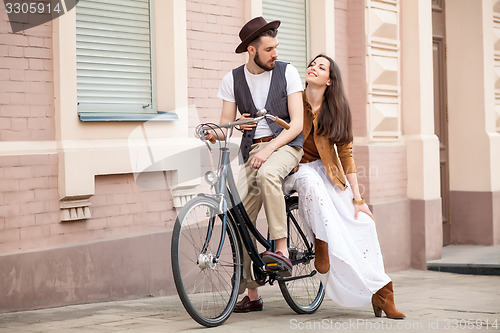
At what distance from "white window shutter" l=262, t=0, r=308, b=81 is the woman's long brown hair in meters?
3.03

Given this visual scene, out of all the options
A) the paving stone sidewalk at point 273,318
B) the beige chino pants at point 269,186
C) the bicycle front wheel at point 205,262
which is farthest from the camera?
the beige chino pants at point 269,186

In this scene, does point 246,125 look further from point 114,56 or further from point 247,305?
point 114,56

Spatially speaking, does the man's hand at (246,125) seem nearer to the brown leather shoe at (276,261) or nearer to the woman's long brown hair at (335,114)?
the woman's long brown hair at (335,114)

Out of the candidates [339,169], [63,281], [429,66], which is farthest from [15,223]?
[429,66]

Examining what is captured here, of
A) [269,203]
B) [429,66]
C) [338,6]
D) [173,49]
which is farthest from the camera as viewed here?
[429,66]

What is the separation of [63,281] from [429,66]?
238 inches

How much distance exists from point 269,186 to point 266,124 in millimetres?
575

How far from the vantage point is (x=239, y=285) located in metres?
5.96

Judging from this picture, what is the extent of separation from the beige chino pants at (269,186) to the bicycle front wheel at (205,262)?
0.19 m

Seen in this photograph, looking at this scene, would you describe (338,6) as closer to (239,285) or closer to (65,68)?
(65,68)

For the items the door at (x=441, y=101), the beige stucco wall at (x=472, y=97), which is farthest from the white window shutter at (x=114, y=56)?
the beige stucco wall at (x=472, y=97)

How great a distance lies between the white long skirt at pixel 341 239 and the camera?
6.22 meters

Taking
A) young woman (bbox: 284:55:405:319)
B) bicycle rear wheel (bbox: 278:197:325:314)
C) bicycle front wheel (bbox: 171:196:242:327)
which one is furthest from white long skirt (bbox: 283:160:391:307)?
bicycle front wheel (bbox: 171:196:242:327)

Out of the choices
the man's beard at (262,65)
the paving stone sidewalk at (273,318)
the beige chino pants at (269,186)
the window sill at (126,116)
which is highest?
the man's beard at (262,65)
